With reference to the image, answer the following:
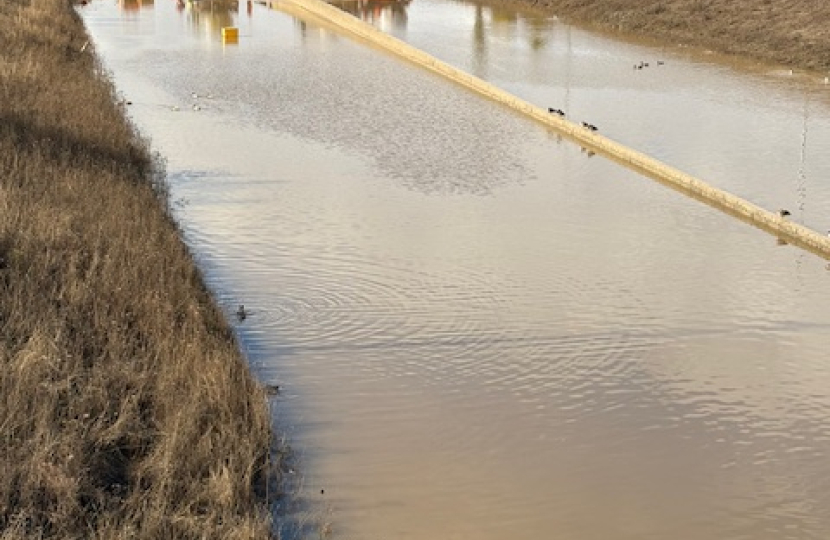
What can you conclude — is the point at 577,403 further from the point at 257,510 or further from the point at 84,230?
the point at 84,230

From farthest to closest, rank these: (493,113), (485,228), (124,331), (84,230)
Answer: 1. (493,113)
2. (485,228)
3. (84,230)
4. (124,331)

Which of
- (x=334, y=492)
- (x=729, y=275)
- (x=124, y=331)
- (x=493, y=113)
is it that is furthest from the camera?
(x=493, y=113)

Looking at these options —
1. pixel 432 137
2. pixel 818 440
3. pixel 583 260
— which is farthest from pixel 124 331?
pixel 432 137

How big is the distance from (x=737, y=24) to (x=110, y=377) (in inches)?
832

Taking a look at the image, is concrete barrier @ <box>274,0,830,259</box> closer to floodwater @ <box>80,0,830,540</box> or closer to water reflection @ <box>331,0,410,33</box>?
floodwater @ <box>80,0,830,540</box>

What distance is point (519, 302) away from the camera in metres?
9.38

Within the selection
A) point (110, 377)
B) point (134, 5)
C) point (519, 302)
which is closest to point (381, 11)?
point (134, 5)

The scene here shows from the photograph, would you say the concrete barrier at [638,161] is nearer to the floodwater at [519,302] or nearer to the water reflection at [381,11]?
the floodwater at [519,302]

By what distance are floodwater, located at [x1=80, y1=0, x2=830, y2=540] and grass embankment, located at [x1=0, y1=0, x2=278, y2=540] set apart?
0.51 metres

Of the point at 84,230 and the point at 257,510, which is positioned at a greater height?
the point at 84,230

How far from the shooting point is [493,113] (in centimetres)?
1750

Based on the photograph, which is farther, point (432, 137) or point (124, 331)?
point (432, 137)

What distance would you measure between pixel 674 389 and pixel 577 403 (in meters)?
0.69

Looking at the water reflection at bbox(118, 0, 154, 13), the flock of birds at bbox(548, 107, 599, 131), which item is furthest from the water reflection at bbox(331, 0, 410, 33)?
the flock of birds at bbox(548, 107, 599, 131)
